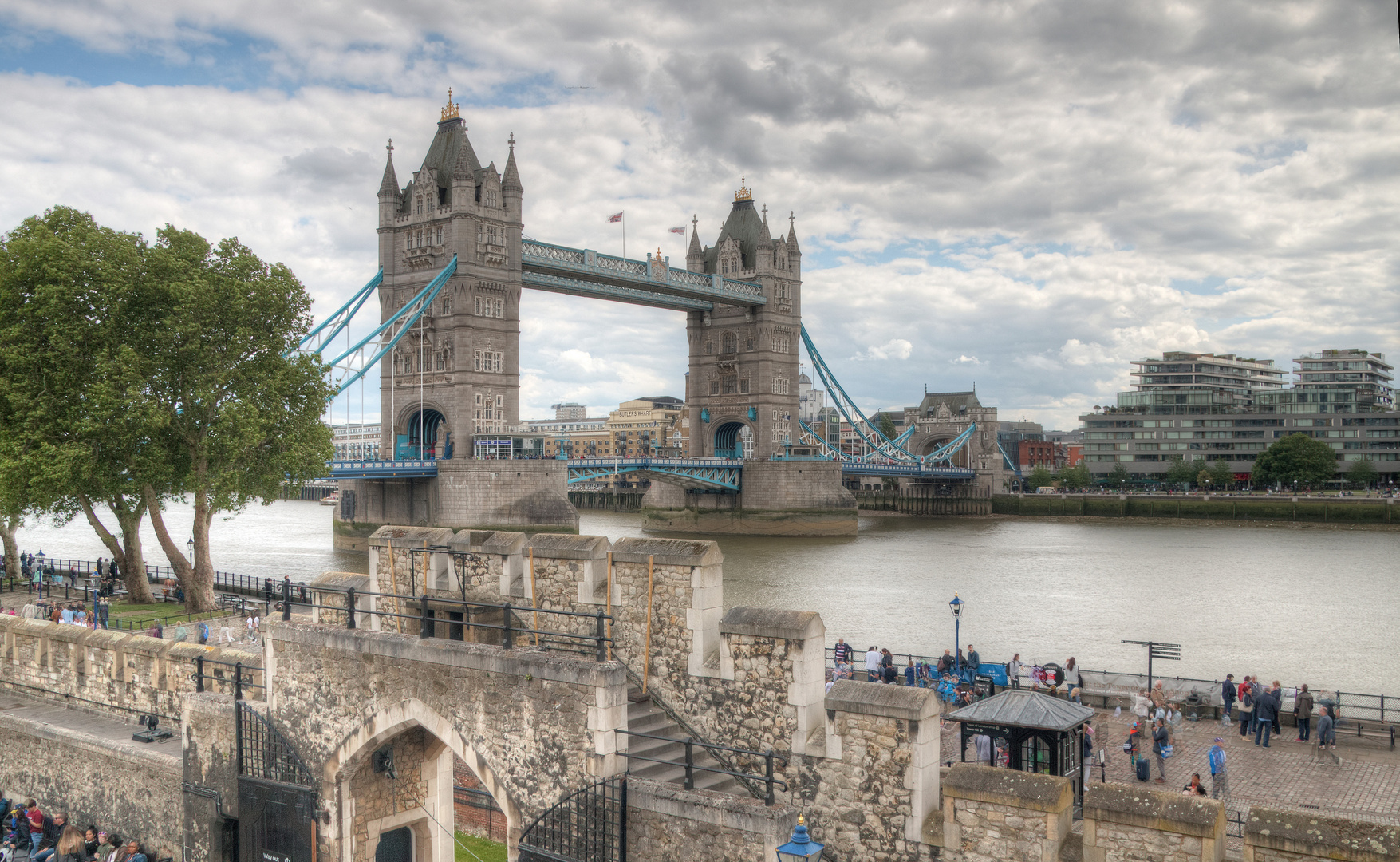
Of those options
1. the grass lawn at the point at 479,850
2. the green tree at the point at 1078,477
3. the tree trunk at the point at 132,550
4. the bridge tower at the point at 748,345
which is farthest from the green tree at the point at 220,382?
the green tree at the point at 1078,477

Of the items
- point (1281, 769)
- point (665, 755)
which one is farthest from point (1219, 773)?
point (665, 755)

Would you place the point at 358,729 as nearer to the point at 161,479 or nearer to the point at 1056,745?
the point at 1056,745

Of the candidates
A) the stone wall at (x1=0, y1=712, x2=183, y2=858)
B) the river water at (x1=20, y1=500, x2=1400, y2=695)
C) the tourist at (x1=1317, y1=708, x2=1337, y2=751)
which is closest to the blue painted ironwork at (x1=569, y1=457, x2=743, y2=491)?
the river water at (x1=20, y1=500, x2=1400, y2=695)

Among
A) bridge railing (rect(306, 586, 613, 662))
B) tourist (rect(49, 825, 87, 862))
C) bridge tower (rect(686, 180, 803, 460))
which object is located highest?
bridge tower (rect(686, 180, 803, 460))

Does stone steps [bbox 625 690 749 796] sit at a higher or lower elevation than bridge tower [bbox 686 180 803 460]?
lower

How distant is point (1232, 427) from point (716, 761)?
348ft

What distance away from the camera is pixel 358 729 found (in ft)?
31.9

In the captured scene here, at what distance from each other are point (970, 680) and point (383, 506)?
4272 cm

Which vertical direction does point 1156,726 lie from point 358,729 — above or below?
below

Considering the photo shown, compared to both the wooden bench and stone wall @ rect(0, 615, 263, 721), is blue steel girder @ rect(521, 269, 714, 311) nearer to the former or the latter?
stone wall @ rect(0, 615, 263, 721)

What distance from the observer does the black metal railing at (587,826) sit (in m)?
7.96

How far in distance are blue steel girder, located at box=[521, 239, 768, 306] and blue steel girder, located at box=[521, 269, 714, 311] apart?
13.2 inches

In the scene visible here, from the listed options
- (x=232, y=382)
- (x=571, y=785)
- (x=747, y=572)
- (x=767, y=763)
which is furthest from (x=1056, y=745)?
(x=747, y=572)

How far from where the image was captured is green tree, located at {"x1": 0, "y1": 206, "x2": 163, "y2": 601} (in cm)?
2067
